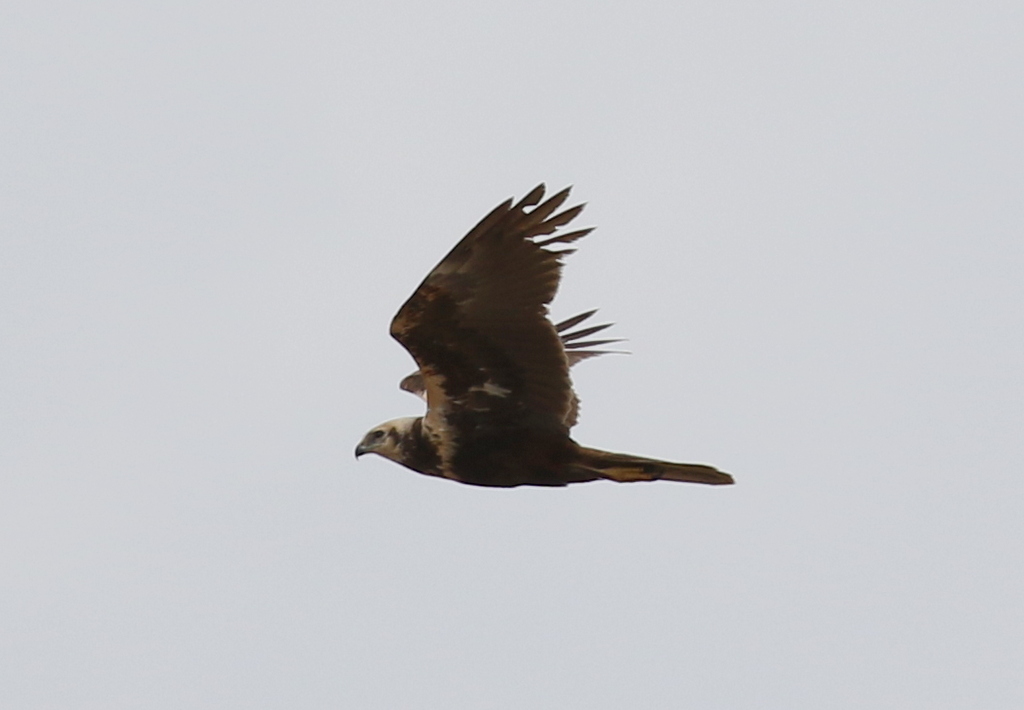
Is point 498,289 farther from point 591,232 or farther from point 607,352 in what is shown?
point 607,352

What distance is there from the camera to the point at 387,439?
40.4 ft

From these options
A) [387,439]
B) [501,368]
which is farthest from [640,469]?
[387,439]

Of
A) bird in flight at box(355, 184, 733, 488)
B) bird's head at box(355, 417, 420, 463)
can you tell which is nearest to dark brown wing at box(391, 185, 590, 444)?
bird in flight at box(355, 184, 733, 488)

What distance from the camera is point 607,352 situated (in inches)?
584

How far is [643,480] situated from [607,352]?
323 centimetres

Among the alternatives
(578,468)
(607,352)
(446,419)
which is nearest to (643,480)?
(578,468)

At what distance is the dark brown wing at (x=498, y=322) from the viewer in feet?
37.3

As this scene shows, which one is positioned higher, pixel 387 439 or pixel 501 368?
pixel 501 368

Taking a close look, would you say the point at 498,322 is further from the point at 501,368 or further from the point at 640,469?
the point at 640,469

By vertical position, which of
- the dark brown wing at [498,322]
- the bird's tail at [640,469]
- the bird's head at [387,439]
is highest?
the dark brown wing at [498,322]

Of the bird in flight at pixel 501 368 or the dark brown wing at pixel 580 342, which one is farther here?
the dark brown wing at pixel 580 342

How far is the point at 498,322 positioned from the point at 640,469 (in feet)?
4.18

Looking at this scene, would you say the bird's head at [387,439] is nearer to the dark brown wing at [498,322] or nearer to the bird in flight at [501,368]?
the bird in flight at [501,368]

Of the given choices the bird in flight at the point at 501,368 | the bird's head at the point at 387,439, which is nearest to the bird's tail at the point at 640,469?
the bird in flight at the point at 501,368
